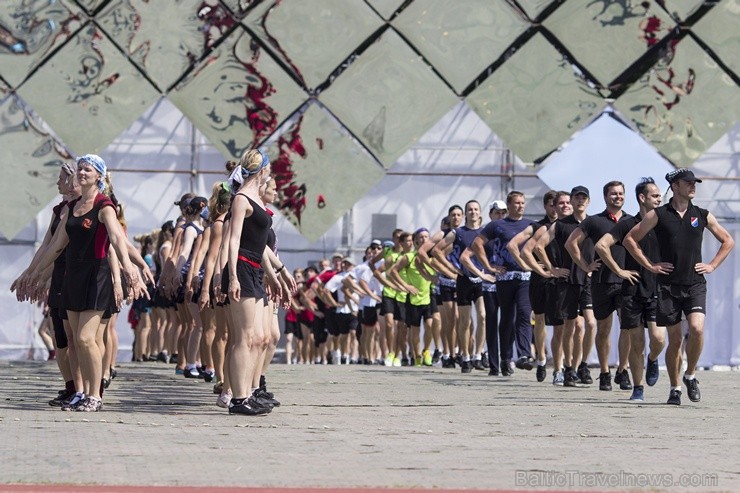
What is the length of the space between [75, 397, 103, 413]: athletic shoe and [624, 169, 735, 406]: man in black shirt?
13.8 ft

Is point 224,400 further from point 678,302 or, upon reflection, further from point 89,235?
point 678,302

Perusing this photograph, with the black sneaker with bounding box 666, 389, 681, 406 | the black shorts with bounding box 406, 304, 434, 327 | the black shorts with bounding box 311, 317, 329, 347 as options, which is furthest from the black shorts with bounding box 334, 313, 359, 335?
the black sneaker with bounding box 666, 389, 681, 406

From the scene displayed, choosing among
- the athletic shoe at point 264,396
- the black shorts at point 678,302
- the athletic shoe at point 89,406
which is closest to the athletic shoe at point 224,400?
the athletic shoe at point 264,396

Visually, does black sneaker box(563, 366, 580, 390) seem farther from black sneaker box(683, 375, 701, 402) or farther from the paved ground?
black sneaker box(683, 375, 701, 402)

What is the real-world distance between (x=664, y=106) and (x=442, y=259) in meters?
3.45

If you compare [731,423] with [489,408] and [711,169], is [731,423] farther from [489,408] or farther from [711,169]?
[711,169]

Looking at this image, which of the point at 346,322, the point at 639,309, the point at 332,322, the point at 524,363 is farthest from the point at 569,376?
the point at 332,322

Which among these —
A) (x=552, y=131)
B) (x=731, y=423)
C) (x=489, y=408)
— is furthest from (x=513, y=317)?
(x=731, y=423)

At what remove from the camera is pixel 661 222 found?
11.7 meters

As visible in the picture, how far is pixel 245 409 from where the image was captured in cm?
992

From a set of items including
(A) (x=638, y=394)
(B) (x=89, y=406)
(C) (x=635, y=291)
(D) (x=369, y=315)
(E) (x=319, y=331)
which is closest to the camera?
(B) (x=89, y=406)

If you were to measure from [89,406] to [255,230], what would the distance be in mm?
1580

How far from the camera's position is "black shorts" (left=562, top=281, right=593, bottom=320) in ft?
47.9

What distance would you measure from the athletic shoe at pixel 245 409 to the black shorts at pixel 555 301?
17.3 feet
